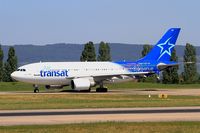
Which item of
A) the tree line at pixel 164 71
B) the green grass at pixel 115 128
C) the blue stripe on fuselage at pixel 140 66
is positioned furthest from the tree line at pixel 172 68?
the green grass at pixel 115 128

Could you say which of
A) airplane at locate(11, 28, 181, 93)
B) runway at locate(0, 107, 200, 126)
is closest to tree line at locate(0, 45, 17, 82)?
airplane at locate(11, 28, 181, 93)

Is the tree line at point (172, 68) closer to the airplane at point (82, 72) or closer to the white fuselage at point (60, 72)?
the airplane at point (82, 72)

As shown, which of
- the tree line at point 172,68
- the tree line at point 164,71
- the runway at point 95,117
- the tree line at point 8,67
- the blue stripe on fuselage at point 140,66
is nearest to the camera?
the runway at point 95,117

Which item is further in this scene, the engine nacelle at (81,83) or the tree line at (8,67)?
the tree line at (8,67)

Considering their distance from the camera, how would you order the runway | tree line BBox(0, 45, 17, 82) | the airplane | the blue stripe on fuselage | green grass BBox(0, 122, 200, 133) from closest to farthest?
green grass BBox(0, 122, 200, 133), the runway, the airplane, the blue stripe on fuselage, tree line BBox(0, 45, 17, 82)

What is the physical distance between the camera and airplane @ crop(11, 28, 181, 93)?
68.9 m

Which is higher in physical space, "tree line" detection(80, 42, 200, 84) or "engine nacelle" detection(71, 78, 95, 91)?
"tree line" detection(80, 42, 200, 84)

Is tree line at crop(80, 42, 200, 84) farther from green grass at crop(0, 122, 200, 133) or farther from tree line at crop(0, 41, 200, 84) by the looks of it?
green grass at crop(0, 122, 200, 133)

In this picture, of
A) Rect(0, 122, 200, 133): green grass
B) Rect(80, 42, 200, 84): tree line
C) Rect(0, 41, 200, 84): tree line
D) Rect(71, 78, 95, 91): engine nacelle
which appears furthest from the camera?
Rect(0, 41, 200, 84): tree line

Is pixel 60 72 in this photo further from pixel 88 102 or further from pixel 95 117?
pixel 95 117

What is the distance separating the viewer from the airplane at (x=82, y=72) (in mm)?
68875

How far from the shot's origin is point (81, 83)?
6819 cm

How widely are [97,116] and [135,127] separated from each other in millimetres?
6383

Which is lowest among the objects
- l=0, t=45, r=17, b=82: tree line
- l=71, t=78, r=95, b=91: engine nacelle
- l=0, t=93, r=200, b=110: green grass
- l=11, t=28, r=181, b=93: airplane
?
l=0, t=93, r=200, b=110: green grass
